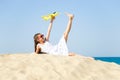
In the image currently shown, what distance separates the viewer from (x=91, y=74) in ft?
30.9

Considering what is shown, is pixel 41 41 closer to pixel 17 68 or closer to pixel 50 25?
pixel 50 25

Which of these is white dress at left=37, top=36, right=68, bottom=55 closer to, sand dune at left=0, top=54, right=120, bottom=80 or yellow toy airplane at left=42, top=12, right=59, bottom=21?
sand dune at left=0, top=54, right=120, bottom=80

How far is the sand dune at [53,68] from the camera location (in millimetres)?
9070

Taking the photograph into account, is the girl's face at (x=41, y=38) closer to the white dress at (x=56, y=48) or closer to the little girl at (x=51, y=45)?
the little girl at (x=51, y=45)

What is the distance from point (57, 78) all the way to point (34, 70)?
0.74 meters

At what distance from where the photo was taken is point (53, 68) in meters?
9.45

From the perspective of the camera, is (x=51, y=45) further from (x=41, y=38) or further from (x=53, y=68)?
(x=53, y=68)

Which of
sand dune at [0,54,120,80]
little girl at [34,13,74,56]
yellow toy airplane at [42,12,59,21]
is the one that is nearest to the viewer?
sand dune at [0,54,120,80]

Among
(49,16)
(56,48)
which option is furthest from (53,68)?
(49,16)

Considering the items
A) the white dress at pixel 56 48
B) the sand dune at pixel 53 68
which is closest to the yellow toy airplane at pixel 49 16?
the white dress at pixel 56 48

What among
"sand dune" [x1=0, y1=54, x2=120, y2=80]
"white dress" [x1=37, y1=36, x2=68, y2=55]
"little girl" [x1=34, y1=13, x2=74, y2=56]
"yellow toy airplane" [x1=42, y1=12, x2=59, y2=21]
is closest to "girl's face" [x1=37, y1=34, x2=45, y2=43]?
"little girl" [x1=34, y1=13, x2=74, y2=56]

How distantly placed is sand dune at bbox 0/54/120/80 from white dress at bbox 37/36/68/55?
0.67m

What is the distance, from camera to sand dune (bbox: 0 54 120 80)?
9.07 meters

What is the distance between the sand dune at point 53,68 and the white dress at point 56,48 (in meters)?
0.67
